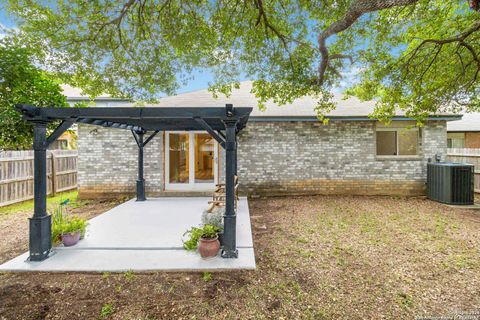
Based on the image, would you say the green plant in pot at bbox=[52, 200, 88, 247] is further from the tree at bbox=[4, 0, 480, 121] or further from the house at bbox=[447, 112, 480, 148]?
the house at bbox=[447, 112, 480, 148]

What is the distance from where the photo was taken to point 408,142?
29.9ft

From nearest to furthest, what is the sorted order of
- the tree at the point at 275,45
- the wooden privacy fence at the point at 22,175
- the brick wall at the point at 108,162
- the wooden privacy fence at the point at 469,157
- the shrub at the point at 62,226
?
1. the shrub at the point at 62,226
2. the tree at the point at 275,45
3. the wooden privacy fence at the point at 22,175
4. the brick wall at the point at 108,162
5. the wooden privacy fence at the point at 469,157

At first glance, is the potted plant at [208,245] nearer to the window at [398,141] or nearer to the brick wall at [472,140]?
the window at [398,141]

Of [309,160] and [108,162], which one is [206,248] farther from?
[108,162]

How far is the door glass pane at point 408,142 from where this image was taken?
29.8ft

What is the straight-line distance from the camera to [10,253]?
419 centimetres

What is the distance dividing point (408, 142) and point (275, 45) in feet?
21.6

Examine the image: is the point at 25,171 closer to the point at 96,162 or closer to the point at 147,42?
the point at 96,162

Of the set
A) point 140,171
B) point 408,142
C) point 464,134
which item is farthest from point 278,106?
point 464,134

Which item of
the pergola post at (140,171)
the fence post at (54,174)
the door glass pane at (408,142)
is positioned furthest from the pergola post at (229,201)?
the fence post at (54,174)

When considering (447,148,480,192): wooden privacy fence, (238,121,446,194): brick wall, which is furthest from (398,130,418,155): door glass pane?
(447,148,480,192): wooden privacy fence

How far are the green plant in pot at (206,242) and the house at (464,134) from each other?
19.6 metres

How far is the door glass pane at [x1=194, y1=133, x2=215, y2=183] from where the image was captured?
360 inches

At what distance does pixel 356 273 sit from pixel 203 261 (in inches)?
93.1
